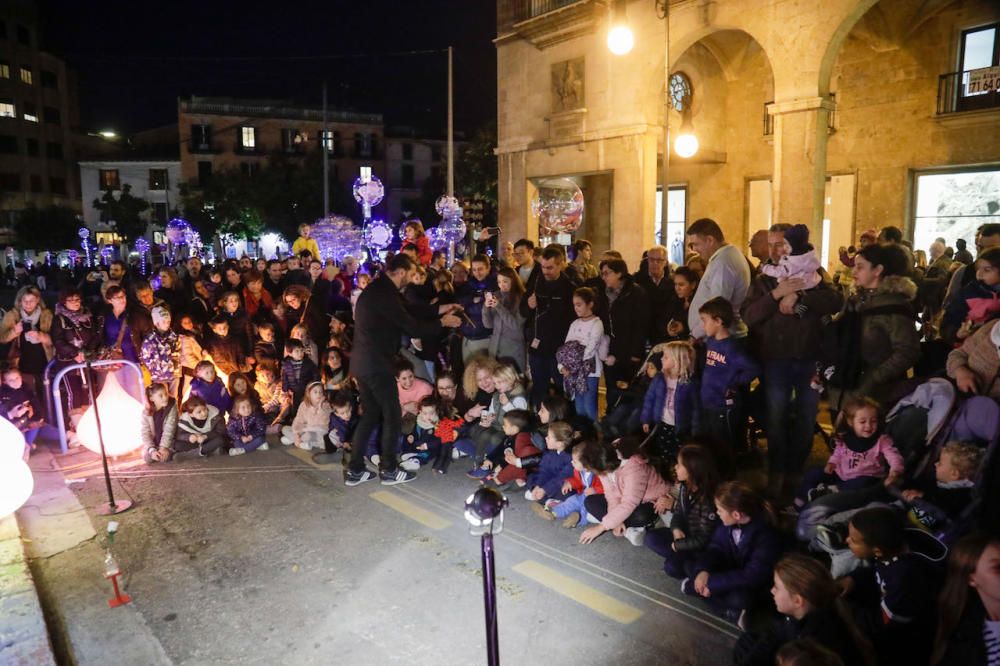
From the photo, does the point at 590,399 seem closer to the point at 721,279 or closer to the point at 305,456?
the point at 721,279

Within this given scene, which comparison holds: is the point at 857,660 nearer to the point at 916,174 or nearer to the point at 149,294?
the point at 149,294

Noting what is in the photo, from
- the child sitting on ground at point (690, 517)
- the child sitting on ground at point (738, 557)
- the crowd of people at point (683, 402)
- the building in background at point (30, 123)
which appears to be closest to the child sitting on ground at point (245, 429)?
the crowd of people at point (683, 402)

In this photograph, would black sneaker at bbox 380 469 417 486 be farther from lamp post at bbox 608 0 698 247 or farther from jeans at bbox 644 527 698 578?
lamp post at bbox 608 0 698 247

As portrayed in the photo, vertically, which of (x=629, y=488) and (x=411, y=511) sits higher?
(x=629, y=488)

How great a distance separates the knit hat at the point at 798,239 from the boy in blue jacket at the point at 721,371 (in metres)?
0.71

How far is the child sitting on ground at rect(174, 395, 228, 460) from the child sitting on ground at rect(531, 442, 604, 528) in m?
3.94

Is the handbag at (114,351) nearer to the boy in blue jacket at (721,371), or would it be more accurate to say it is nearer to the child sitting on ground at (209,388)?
the child sitting on ground at (209,388)

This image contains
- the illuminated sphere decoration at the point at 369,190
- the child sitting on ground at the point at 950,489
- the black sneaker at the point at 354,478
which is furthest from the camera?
the illuminated sphere decoration at the point at 369,190

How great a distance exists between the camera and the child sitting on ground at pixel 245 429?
7.96 meters

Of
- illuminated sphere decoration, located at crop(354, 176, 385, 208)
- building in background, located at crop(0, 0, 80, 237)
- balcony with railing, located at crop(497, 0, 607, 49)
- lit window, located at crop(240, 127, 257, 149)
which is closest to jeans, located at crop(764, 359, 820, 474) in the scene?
balcony with railing, located at crop(497, 0, 607, 49)

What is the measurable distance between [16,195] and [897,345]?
6940cm

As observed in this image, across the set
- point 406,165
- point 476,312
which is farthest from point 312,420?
point 406,165

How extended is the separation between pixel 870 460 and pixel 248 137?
60.3 m

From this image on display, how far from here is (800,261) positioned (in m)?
5.78
